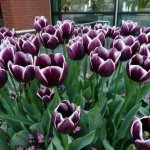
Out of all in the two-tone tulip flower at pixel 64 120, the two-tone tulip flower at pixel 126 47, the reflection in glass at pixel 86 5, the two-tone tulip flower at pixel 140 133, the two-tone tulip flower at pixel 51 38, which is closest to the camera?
the two-tone tulip flower at pixel 140 133

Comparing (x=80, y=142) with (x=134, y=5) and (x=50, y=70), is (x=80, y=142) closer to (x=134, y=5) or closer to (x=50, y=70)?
(x=50, y=70)

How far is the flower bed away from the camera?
0.71 metres

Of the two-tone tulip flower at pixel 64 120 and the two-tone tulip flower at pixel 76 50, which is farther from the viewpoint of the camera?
the two-tone tulip flower at pixel 76 50

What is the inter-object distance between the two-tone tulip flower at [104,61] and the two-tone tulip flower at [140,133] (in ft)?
0.58

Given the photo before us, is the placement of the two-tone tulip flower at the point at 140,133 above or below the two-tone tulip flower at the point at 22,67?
below

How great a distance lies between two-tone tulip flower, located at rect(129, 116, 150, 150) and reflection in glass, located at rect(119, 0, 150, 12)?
4473 mm

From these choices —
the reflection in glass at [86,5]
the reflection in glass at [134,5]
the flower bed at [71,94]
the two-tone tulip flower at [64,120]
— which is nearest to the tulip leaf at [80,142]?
the flower bed at [71,94]

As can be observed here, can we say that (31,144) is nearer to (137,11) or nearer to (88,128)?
(88,128)

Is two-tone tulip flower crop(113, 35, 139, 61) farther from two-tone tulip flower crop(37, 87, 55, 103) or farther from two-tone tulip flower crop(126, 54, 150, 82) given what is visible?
two-tone tulip flower crop(37, 87, 55, 103)

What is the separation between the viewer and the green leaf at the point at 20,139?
2.81ft

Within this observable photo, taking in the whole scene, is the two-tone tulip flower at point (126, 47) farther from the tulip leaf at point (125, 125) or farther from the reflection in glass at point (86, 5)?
the reflection in glass at point (86, 5)

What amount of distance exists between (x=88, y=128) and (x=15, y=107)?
26cm

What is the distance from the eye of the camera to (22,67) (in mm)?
725

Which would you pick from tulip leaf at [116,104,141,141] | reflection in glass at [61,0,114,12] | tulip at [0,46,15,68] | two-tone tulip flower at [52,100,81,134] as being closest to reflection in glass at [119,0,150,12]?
reflection in glass at [61,0,114,12]
